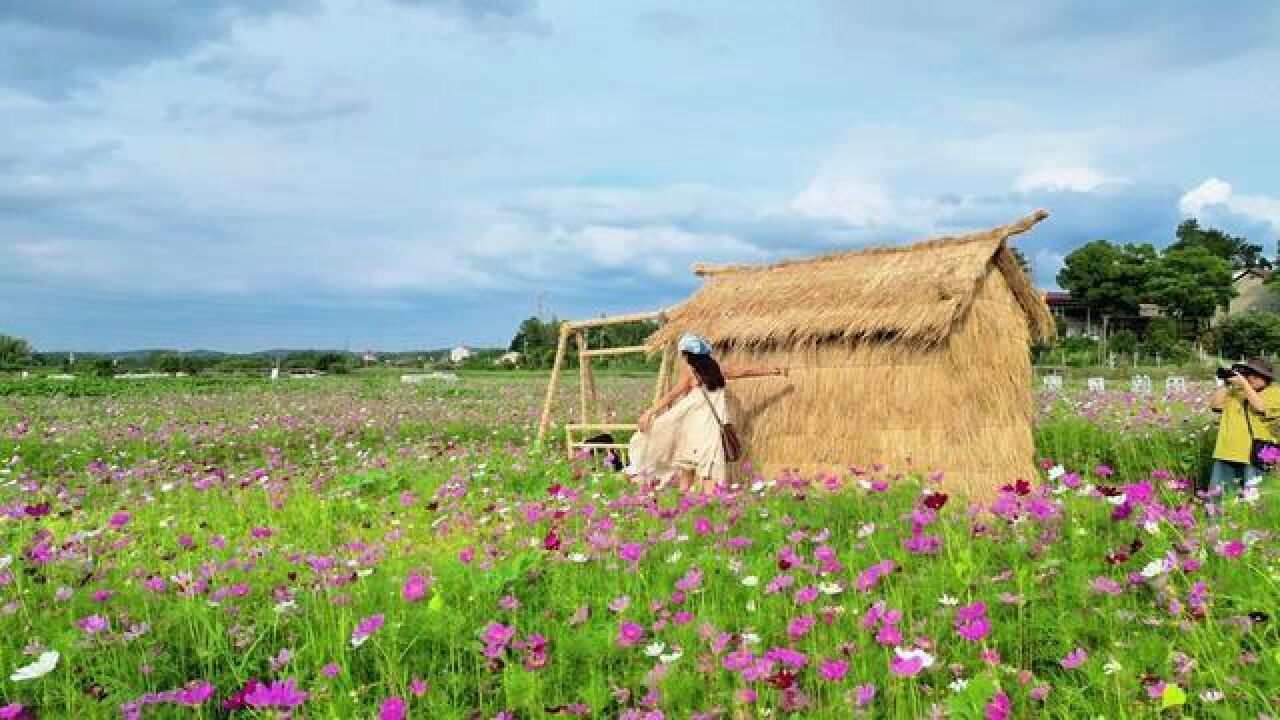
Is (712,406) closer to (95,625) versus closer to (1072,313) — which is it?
(95,625)

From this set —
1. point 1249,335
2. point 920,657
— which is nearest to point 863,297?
point 920,657

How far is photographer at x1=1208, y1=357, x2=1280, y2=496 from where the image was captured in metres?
9.05

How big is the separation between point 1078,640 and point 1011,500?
1115 millimetres

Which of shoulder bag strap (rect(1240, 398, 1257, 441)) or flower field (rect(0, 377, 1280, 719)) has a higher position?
shoulder bag strap (rect(1240, 398, 1257, 441))

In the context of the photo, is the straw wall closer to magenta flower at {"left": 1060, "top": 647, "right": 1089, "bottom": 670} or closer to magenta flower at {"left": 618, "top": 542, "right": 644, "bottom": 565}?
magenta flower at {"left": 618, "top": 542, "right": 644, "bottom": 565}

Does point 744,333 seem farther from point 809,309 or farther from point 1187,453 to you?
point 1187,453

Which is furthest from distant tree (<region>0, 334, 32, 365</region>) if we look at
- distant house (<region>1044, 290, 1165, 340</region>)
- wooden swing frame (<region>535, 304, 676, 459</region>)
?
distant house (<region>1044, 290, 1165, 340</region>)

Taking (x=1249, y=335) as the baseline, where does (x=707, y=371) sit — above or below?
below

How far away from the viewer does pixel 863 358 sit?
9.87 meters

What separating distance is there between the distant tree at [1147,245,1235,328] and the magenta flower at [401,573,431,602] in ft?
247

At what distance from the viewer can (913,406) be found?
9.45 m

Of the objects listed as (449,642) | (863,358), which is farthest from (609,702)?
→ (863,358)

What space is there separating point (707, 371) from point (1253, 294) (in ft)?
286

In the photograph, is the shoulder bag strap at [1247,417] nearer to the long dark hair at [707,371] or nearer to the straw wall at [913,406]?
the straw wall at [913,406]
